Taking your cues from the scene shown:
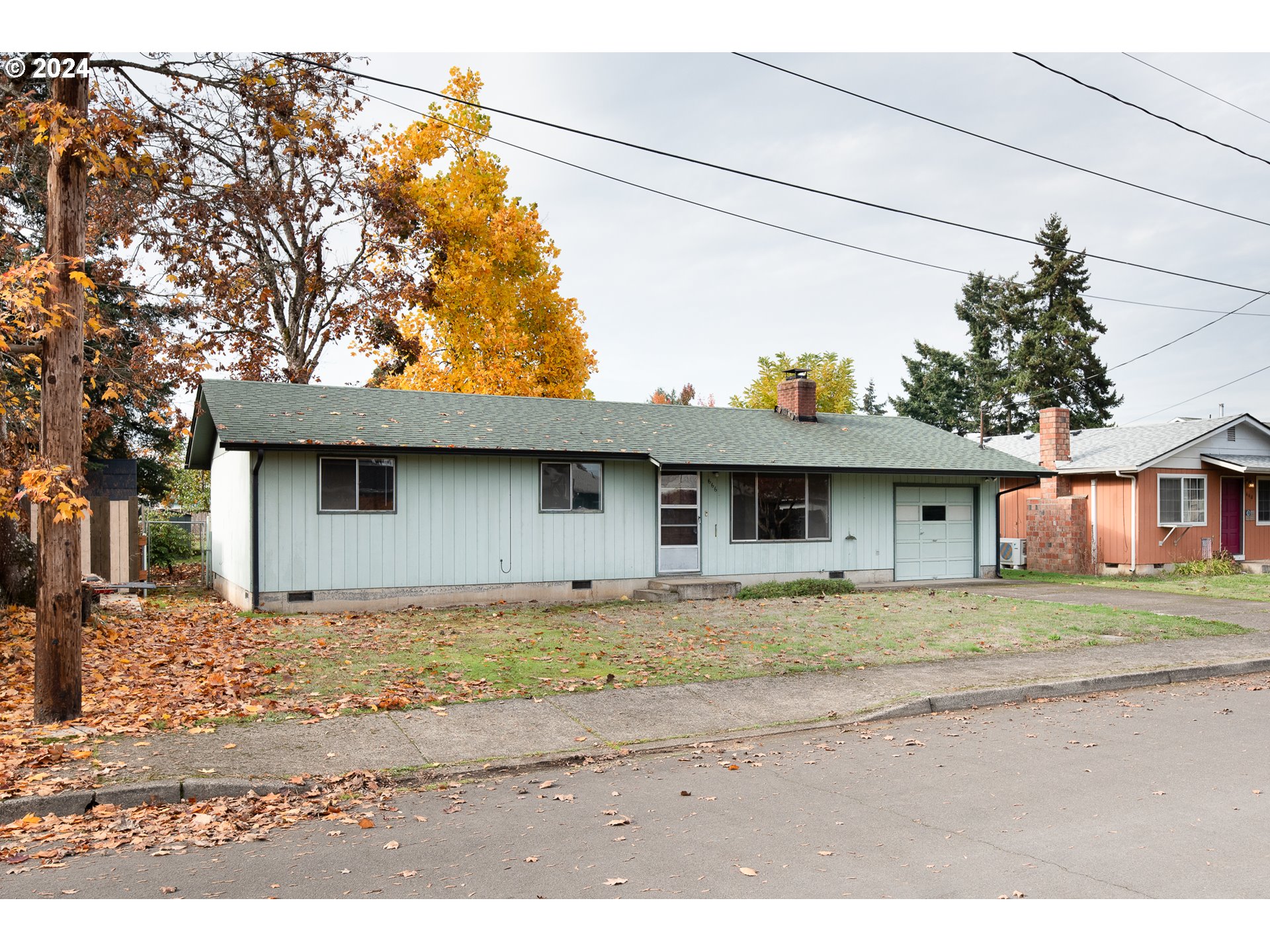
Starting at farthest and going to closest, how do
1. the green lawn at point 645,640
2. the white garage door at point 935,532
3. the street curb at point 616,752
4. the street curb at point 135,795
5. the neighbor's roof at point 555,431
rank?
1. the white garage door at point 935,532
2. the neighbor's roof at point 555,431
3. the green lawn at point 645,640
4. the street curb at point 616,752
5. the street curb at point 135,795

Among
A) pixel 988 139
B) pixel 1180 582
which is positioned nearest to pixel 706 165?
pixel 988 139

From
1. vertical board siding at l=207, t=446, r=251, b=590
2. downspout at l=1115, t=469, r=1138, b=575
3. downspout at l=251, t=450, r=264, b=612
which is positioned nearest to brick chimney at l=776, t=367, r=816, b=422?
downspout at l=1115, t=469, r=1138, b=575

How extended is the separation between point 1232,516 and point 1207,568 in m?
3.22

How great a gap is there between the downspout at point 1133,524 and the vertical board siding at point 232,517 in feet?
70.9

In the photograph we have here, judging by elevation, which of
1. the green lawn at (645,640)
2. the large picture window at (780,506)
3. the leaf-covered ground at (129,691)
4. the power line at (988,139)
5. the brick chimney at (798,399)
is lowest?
the green lawn at (645,640)

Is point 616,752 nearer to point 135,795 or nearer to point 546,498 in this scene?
point 135,795

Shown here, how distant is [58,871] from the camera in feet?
15.6

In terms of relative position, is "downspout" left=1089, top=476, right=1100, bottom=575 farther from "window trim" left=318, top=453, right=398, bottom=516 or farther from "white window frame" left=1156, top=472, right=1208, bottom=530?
"window trim" left=318, top=453, right=398, bottom=516

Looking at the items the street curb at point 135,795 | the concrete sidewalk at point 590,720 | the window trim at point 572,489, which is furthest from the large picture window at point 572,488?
the street curb at point 135,795

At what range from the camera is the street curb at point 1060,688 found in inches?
337

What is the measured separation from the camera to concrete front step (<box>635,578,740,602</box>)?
58.3 feet

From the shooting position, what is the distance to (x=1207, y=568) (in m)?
24.0

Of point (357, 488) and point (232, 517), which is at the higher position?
point (357, 488)

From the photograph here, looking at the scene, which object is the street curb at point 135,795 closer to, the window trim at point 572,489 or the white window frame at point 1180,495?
the window trim at point 572,489
